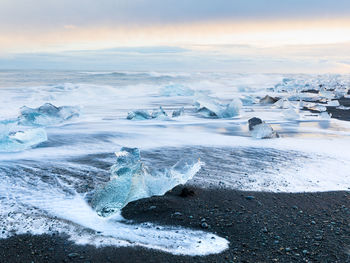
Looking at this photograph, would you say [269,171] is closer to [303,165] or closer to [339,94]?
[303,165]

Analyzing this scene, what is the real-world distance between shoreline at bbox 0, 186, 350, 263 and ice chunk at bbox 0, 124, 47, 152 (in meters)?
2.56

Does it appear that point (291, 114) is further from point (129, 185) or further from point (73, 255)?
point (73, 255)

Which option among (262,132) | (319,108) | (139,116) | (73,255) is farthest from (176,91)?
(73,255)

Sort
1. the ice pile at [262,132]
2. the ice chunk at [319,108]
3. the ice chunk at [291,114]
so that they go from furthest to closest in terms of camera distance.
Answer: the ice chunk at [319,108]
the ice chunk at [291,114]
the ice pile at [262,132]

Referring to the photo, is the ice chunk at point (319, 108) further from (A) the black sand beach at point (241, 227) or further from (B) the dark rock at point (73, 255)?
(B) the dark rock at point (73, 255)

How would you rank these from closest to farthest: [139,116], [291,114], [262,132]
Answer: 1. [262,132]
2. [139,116]
3. [291,114]

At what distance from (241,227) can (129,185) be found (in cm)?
96

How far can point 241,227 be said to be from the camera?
2.28m

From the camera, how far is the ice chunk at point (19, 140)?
14.3 ft

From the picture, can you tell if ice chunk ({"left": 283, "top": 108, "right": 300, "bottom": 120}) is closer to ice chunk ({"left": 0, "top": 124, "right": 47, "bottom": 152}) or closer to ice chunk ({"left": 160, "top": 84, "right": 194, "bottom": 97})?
ice chunk ({"left": 0, "top": 124, "right": 47, "bottom": 152})

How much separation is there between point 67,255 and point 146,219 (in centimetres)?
65

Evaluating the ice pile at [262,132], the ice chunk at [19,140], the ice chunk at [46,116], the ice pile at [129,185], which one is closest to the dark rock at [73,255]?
the ice pile at [129,185]

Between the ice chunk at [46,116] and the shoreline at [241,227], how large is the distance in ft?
15.5

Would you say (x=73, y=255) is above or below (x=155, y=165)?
above
